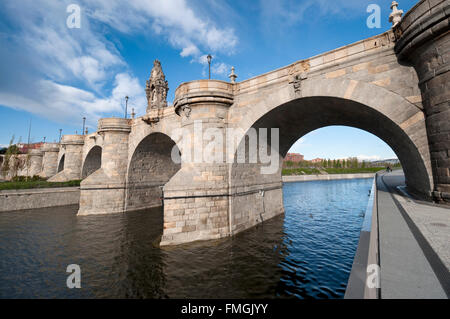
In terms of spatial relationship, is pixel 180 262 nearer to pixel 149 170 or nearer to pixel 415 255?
pixel 415 255

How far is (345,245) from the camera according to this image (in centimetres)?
854

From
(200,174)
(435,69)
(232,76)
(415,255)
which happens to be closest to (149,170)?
(200,174)

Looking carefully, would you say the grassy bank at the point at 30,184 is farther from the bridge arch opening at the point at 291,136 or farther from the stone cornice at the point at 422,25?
the stone cornice at the point at 422,25

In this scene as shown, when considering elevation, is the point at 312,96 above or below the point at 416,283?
above

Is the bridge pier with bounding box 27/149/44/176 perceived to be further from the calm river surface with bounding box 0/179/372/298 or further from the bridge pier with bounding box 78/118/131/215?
the calm river surface with bounding box 0/179/372/298

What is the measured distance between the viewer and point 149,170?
1936cm

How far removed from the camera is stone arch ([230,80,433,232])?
6383mm

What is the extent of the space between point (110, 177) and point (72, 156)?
13.5 metres

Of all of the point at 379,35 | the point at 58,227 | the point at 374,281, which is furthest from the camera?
the point at 58,227

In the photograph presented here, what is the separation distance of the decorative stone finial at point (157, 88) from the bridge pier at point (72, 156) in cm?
1419

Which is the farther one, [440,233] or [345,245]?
[345,245]
